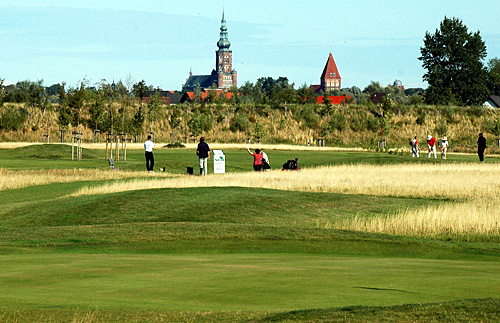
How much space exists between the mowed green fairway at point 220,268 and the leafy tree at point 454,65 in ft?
371

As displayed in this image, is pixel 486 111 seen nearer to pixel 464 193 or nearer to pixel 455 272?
pixel 464 193

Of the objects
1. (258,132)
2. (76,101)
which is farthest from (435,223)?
(76,101)

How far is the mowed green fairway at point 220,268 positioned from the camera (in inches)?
312

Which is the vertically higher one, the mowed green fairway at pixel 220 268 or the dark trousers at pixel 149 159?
the dark trousers at pixel 149 159

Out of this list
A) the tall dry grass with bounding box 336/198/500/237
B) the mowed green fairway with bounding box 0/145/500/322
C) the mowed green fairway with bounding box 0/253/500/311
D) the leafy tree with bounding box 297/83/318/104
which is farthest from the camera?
the leafy tree with bounding box 297/83/318/104

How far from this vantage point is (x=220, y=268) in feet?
37.4

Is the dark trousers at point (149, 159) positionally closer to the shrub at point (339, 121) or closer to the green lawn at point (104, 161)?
the green lawn at point (104, 161)

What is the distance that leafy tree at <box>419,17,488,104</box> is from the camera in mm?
132500

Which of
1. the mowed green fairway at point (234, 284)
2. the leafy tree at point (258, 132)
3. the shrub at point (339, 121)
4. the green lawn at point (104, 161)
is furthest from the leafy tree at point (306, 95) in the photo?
the mowed green fairway at point (234, 284)

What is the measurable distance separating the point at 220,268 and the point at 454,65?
130855mm

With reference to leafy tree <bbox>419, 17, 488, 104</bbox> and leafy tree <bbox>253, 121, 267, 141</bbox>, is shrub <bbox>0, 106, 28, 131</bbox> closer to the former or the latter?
leafy tree <bbox>253, 121, 267, 141</bbox>

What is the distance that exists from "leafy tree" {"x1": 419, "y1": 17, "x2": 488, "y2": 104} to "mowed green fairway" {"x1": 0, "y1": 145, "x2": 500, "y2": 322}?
113m

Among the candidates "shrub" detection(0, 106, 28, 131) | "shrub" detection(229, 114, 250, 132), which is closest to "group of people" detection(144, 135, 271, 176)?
"shrub" detection(0, 106, 28, 131)

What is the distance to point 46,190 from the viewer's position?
1321 inches
